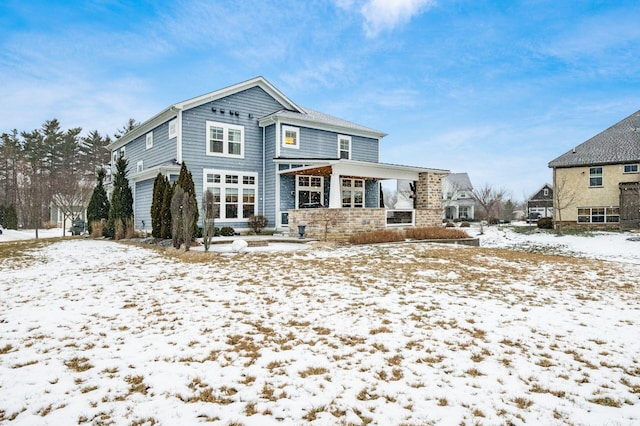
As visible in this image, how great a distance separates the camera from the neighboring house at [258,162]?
16125mm

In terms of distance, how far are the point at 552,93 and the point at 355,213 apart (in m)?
19.9

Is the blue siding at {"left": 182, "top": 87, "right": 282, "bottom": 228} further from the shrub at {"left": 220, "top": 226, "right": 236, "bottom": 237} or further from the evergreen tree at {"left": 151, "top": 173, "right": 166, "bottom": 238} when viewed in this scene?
the evergreen tree at {"left": 151, "top": 173, "right": 166, "bottom": 238}

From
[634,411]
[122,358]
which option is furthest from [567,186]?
[122,358]

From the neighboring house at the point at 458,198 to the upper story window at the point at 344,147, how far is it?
31.9 metres

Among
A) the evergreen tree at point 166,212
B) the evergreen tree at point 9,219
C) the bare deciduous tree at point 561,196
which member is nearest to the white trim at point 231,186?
the evergreen tree at point 166,212

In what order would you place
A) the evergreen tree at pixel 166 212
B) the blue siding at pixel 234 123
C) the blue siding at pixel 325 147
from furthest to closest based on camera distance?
the blue siding at pixel 325 147 → the blue siding at pixel 234 123 → the evergreen tree at pixel 166 212

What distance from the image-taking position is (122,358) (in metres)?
3.50

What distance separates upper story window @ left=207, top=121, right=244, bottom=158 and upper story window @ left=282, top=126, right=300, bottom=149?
210 centimetres

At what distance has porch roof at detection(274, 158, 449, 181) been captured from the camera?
47.4 ft

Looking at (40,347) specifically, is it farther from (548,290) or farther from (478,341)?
(548,290)

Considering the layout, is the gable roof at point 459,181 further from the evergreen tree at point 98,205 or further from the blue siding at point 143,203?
the evergreen tree at point 98,205

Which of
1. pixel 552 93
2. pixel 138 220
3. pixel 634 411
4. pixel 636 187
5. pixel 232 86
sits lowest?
pixel 634 411

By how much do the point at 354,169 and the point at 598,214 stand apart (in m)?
20.3

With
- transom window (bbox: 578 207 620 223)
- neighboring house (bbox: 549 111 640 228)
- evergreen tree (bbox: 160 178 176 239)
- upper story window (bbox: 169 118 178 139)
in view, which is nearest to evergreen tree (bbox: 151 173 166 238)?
evergreen tree (bbox: 160 178 176 239)
